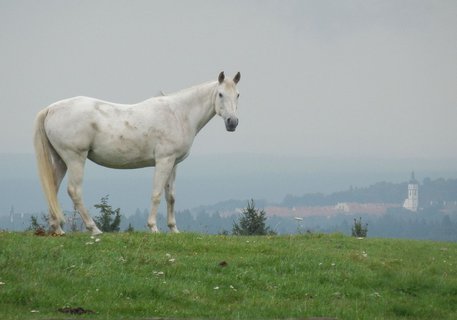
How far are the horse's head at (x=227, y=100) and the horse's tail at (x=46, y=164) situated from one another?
385cm

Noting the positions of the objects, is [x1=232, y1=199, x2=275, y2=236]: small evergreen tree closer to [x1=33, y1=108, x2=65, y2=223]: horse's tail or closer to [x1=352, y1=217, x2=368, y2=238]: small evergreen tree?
[x1=352, y1=217, x2=368, y2=238]: small evergreen tree

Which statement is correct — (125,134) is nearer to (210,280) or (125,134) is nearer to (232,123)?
(232,123)

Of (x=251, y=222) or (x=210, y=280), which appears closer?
(x=210, y=280)

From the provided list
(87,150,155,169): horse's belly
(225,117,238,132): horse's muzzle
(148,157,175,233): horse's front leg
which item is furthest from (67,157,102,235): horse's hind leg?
(225,117,238,132): horse's muzzle

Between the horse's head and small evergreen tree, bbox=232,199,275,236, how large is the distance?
12.3 m

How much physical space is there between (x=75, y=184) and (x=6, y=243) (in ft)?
9.62

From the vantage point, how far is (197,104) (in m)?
19.8

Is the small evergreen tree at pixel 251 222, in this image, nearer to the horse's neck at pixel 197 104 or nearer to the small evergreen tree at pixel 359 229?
the small evergreen tree at pixel 359 229

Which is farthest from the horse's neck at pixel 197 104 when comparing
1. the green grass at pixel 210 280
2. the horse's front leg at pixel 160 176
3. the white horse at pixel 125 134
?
the green grass at pixel 210 280

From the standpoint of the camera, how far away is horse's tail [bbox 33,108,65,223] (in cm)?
1797

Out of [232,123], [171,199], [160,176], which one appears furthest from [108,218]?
[232,123]

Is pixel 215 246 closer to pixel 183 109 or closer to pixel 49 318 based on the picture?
pixel 183 109

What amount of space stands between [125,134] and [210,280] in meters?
5.88

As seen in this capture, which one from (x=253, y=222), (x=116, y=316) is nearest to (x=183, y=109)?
(x=116, y=316)
